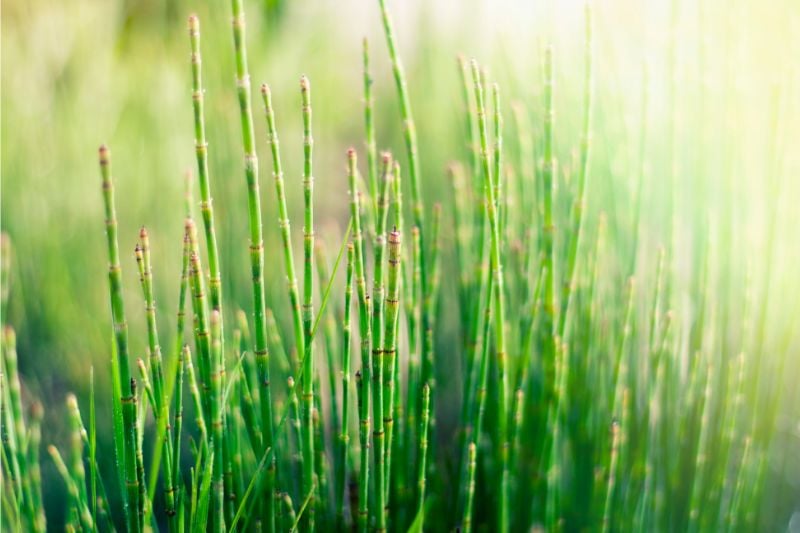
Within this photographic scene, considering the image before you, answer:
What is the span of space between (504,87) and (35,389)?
1.22 metres

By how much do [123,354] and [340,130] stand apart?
6.59 ft

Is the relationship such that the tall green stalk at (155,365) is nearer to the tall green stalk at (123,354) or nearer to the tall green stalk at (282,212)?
the tall green stalk at (123,354)

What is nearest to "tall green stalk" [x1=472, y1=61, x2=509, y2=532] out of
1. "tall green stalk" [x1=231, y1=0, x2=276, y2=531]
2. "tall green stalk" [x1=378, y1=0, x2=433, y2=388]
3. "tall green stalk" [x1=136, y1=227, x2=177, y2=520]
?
"tall green stalk" [x1=378, y1=0, x2=433, y2=388]

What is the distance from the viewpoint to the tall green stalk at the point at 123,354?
60cm

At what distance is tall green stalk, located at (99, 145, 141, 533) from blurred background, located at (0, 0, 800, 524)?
0.56m

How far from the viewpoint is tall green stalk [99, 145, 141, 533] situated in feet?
1.98

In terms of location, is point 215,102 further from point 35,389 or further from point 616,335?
point 616,335

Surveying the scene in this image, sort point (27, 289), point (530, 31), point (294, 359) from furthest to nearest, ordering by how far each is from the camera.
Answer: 1. point (530, 31)
2. point (27, 289)
3. point (294, 359)

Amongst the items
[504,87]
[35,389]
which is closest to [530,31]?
[504,87]

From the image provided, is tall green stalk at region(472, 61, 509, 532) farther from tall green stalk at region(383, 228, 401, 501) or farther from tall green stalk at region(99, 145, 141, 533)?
tall green stalk at region(99, 145, 141, 533)

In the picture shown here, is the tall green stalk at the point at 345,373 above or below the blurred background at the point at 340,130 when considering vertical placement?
below

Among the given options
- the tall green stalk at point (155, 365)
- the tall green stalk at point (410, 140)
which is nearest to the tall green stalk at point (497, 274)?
the tall green stalk at point (410, 140)

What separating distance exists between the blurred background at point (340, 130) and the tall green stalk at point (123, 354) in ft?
1.83

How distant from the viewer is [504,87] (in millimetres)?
1740
